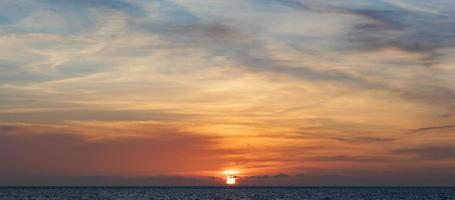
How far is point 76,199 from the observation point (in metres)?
199

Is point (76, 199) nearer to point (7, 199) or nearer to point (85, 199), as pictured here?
point (85, 199)

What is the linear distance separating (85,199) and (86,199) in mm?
424

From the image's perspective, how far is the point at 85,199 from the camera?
200 meters

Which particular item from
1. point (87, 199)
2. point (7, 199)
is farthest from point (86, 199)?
point (7, 199)

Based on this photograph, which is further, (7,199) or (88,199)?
(88,199)

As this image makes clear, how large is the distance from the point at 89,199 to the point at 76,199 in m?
3.68

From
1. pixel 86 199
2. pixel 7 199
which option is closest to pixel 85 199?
pixel 86 199

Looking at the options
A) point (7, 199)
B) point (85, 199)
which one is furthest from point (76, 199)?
point (7, 199)

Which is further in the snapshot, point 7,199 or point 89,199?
point 89,199

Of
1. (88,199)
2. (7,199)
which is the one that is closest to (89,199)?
(88,199)

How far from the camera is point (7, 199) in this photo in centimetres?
18400

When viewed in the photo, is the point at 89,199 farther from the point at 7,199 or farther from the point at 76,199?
the point at 7,199

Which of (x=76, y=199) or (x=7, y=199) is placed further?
(x=76, y=199)

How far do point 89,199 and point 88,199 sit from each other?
0.35 metres
